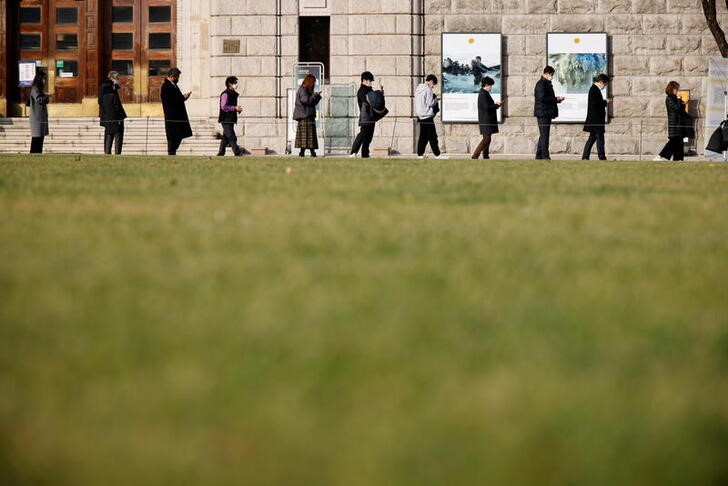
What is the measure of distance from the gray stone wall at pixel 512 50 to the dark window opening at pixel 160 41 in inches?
107

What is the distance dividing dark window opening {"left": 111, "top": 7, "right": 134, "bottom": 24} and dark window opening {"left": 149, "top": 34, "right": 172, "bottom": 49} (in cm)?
68

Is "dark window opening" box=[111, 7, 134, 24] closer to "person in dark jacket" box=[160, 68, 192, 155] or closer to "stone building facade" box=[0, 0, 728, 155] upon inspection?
"stone building facade" box=[0, 0, 728, 155]

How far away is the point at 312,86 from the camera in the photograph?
78.8 feet

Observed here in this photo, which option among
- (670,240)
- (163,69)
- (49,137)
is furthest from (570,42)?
(670,240)

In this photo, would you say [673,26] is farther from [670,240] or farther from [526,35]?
[670,240]

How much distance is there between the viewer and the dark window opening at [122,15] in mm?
30719

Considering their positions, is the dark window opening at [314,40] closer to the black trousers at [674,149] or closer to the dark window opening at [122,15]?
the dark window opening at [122,15]

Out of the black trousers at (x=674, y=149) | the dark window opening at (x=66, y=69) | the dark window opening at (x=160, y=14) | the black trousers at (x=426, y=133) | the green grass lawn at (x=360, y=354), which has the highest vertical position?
the dark window opening at (x=160, y=14)

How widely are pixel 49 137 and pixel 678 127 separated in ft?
44.8

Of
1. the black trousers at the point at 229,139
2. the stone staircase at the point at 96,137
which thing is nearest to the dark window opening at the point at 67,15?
the stone staircase at the point at 96,137

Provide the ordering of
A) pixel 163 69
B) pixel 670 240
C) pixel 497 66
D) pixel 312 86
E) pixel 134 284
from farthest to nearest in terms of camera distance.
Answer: pixel 163 69 < pixel 497 66 < pixel 312 86 < pixel 670 240 < pixel 134 284

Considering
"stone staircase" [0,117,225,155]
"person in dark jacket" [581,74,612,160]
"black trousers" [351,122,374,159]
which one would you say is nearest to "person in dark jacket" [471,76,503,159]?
"person in dark jacket" [581,74,612,160]

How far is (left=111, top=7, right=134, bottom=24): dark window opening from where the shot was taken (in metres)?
30.7

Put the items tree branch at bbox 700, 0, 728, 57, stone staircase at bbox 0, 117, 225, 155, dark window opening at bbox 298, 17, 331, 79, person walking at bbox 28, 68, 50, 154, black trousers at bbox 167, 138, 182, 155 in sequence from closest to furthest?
black trousers at bbox 167, 138, 182, 155 < person walking at bbox 28, 68, 50, 154 < tree branch at bbox 700, 0, 728, 57 < stone staircase at bbox 0, 117, 225, 155 < dark window opening at bbox 298, 17, 331, 79
